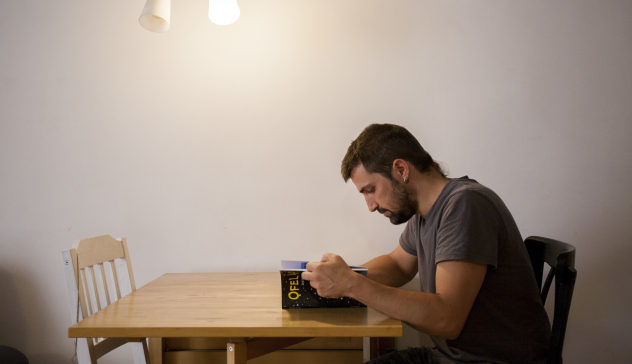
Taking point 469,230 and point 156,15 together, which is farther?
point 156,15

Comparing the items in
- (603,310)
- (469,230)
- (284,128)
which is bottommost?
(603,310)

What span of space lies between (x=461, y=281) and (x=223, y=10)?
1419 mm

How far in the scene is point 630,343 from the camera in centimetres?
186

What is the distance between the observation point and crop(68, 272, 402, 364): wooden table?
1051 millimetres

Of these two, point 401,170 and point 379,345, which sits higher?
point 401,170

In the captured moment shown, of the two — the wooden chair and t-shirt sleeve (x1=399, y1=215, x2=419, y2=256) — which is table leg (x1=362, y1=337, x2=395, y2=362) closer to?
t-shirt sleeve (x1=399, y1=215, x2=419, y2=256)

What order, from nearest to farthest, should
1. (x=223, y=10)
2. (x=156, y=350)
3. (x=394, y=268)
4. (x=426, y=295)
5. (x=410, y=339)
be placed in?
(x=426, y=295), (x=394, y=268), (x=223, y=10), (x=156, y=350), (x=410, y=339)

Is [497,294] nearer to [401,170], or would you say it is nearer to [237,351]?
[401,170]

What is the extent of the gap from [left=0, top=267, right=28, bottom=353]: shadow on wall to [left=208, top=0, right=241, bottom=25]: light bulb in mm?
1703

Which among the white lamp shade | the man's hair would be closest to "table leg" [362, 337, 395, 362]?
the man's hair

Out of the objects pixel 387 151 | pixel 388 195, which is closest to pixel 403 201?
pixel 388 195

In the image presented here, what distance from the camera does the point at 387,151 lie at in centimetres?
129

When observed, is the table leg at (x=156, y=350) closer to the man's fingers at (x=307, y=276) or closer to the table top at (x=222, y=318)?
the table top at (x=222, y=318)

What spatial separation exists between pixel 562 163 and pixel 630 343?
2.90 ft
